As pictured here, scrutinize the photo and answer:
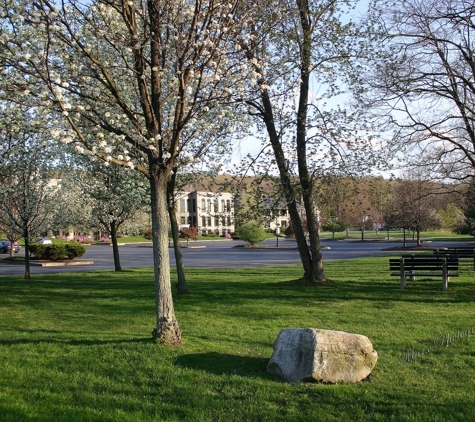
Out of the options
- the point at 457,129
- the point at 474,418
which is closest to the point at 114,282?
the point at 457,129

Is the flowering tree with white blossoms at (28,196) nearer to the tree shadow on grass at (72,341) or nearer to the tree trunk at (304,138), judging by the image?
the tree trunk at (304,138)

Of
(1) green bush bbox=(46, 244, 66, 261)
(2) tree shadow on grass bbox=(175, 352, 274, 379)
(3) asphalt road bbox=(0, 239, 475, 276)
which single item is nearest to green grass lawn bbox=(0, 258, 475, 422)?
(2) tree shadow on grass bbox=(175, 352, 274, 379)

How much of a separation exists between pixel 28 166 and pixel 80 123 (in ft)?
36.4

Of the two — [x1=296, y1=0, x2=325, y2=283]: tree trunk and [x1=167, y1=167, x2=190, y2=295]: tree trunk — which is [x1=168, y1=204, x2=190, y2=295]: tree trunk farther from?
[x1=296, y1=0, x2=325, y2=283]: tree trunk

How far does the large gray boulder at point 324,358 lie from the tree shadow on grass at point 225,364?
0.97 feet

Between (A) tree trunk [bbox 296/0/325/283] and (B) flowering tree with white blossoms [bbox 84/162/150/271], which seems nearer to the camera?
(A) tree trunk [bbox 296/0/325/283]

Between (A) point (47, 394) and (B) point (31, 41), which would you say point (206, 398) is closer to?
(A) point (47, 394)

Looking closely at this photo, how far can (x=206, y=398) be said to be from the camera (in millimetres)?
5086

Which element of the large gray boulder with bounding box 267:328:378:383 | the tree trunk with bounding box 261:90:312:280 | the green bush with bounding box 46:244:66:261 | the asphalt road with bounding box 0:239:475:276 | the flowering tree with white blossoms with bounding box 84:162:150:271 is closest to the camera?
the large gray boulder with bounding box 267:328:378:383

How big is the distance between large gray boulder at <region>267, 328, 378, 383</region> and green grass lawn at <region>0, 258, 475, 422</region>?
161 mm

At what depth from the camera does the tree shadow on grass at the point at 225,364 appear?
5.89 metres

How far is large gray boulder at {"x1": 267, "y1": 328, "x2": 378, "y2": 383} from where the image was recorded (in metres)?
5.49

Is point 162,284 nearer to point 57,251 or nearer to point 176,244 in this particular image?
point 176,244

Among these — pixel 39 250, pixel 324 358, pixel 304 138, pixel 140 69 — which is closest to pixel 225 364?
pixel 324 358
